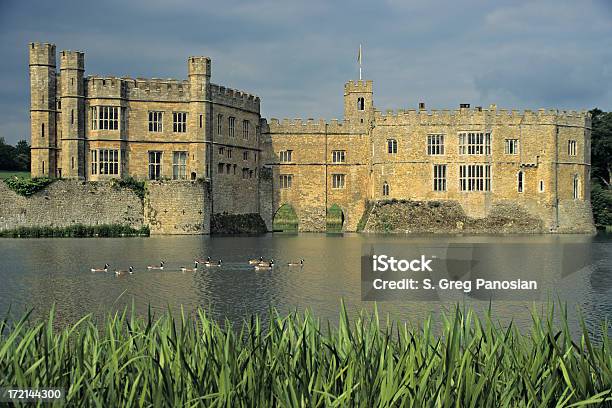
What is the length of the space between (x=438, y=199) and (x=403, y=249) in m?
Result: 18.0

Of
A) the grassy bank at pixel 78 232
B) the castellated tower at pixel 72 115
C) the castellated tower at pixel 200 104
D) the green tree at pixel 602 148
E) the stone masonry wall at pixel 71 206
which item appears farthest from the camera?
the green tree at pixel 602 148

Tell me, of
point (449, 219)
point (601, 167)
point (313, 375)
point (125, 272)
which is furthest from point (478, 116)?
point (313, 375)

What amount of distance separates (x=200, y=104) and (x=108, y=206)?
935 centimetres

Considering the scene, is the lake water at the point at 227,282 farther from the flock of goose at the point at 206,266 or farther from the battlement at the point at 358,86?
the battlement at the point at 358,86

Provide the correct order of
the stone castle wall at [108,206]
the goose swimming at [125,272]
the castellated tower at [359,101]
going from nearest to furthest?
1. the goose swimming at [125,272]
2. the stone castle wall at [108,206]
3. the castellated tower at [359,101]

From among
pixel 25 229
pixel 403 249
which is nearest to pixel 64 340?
pixel 403 249

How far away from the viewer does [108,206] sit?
48.8m

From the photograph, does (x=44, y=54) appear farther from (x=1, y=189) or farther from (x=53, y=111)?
(x=1, y=189)

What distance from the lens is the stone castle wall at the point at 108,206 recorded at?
156ft

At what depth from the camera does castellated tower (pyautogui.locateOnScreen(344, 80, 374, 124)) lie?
60.9 metres

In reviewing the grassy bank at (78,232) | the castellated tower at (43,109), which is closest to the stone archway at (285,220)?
the grassy bank at (78,232)

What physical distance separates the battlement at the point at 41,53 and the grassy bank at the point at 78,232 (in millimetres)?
10790

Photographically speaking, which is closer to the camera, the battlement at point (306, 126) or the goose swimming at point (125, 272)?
the goose swimming at point (125, 272)

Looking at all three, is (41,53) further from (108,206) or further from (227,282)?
(227,282)
